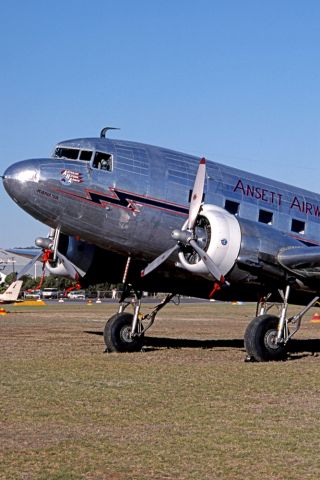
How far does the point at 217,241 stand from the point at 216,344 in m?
7.80

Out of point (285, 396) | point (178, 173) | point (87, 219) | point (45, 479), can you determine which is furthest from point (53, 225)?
point (45, 479)

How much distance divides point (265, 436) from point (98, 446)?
210 centimetres

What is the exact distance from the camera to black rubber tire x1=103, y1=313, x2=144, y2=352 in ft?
66.8

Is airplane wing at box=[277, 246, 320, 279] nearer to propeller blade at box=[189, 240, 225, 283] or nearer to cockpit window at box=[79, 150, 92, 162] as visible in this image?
propeller blade at box=[189, 240, 225, 283]

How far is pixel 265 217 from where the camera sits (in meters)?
19.2

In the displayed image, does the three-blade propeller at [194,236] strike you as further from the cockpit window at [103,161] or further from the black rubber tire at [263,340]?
the cockpit window at [103,161]

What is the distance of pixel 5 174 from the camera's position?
17.3 meters

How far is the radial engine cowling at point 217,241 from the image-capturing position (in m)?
17.0

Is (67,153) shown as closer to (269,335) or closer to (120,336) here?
(120,336)

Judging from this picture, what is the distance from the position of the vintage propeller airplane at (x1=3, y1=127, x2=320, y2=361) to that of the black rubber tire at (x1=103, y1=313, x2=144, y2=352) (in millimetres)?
1705

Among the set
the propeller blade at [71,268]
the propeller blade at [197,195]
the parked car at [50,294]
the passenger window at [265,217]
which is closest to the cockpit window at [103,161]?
the propeller blade at [197,195]

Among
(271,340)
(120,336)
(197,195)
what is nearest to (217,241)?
(197,195)

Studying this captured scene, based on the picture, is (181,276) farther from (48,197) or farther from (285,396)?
(285,396)

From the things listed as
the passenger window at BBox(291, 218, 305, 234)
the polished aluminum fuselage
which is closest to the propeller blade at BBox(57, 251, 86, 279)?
the polished aluminum fuselage
